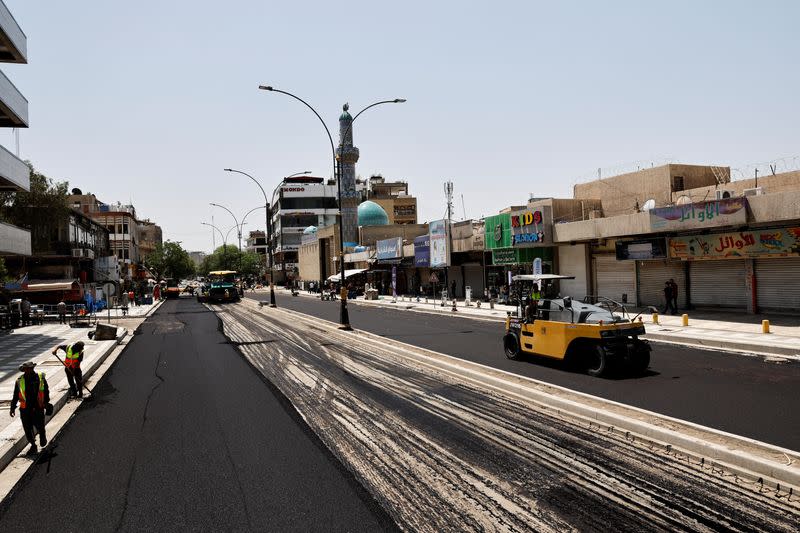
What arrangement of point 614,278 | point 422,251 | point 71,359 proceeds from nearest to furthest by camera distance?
point 71,359 < point 614,278 < point 422,251

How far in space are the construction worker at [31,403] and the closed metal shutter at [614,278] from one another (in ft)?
88.7

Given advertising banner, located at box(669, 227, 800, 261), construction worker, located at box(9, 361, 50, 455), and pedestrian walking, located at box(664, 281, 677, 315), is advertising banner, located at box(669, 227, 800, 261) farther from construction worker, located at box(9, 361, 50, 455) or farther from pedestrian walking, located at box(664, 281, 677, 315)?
construction worker, located at box(9, 361, 50, 455)

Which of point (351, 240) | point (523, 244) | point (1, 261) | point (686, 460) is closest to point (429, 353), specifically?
point (686, 460)

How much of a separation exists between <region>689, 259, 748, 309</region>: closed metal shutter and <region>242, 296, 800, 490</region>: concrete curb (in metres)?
16.9

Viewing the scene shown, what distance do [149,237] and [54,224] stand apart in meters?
95.9

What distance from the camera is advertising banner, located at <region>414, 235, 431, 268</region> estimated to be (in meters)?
47.6

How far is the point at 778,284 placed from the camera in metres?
23.5

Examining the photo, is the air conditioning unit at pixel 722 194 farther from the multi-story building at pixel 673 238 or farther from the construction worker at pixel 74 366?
the construction worker at pixel 74 366

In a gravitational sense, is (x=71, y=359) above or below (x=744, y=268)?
below

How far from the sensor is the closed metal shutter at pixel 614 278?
3080 cm

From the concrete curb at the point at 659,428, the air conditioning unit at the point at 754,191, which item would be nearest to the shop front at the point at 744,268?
the air conditioning unit at the point at 754,191

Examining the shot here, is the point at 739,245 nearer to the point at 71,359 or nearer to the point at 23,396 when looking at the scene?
the point at 71,359

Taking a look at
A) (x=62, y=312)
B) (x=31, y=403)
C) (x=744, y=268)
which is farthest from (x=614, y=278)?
(x=62, y=312)

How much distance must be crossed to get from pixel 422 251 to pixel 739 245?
2733 centimetres
